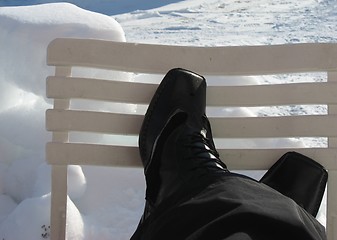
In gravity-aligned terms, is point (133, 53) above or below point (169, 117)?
above

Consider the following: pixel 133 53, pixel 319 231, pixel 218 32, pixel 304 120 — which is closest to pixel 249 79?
pixel 304 120

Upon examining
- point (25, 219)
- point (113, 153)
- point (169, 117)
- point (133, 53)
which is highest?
point (133, 53)

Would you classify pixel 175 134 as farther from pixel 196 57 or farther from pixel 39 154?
pixel 39 154

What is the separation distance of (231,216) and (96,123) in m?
0.57

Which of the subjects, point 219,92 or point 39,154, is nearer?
point 219,92

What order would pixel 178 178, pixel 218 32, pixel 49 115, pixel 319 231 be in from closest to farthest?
pixel 319 231
pixel 178 178
pixel 49 115
pixel 218 32

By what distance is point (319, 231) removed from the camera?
110 cm

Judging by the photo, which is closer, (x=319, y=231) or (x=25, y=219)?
(x=319, y=231)

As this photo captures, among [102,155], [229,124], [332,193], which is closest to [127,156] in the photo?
[102,155]

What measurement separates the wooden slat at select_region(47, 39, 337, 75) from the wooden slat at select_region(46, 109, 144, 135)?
0.13 metres

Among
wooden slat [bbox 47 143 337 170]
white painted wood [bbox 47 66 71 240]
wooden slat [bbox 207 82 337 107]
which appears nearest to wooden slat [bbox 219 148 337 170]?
wooden slat [bbox 47 143 337 170]

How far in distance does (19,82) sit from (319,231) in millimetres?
1175

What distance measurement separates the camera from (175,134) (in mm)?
1381

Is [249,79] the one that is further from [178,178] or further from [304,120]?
[178,178]
